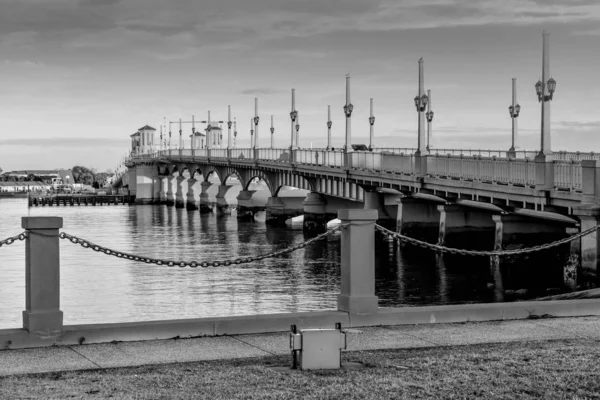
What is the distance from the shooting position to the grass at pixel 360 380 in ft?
36.9

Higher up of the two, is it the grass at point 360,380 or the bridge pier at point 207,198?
the grass at point 360,380

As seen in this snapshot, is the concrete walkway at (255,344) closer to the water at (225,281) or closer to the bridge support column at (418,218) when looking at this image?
the water at (225,281)

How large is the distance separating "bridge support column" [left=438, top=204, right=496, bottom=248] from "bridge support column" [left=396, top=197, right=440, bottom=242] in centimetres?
752

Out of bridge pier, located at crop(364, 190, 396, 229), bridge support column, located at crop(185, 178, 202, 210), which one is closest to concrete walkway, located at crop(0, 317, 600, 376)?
bridge pier, located at crop(364, 190, 396, 229)

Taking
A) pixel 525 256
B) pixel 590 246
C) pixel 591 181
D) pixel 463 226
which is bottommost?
pixel 525 256

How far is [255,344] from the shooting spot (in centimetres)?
1463

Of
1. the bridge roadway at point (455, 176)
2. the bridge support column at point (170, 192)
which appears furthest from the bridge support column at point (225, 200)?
the bridge support column at point (170, 192)

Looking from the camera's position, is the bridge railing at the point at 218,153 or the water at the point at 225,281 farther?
the bridge railing at the point at 218,153

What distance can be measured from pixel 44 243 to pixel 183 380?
3.91m

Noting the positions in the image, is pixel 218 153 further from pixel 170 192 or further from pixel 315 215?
pixel 170 192

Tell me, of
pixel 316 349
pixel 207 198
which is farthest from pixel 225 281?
pixel 207 198

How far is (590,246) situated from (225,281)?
70.7 ft

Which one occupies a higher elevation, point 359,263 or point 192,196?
point 359,263

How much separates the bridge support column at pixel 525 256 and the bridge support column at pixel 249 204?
69.9 metres
